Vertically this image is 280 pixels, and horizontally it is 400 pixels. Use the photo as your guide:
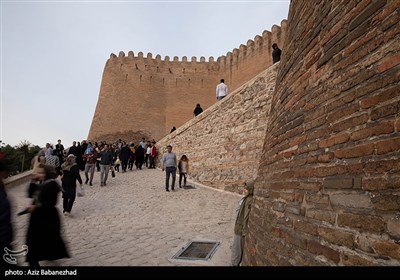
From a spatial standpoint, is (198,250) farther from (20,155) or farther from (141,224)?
(20,155)

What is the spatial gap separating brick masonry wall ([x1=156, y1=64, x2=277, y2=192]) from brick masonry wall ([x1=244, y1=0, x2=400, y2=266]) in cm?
679

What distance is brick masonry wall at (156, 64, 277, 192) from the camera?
993 centimetres

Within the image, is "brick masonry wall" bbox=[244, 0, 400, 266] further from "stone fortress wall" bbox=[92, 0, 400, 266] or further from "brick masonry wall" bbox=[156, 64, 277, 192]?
"brick masonry wall" bbox=[156, 64, 277, 192]

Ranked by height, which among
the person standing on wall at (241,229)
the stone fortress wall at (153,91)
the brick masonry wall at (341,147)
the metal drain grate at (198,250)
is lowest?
the metal drain grate at (198,250)

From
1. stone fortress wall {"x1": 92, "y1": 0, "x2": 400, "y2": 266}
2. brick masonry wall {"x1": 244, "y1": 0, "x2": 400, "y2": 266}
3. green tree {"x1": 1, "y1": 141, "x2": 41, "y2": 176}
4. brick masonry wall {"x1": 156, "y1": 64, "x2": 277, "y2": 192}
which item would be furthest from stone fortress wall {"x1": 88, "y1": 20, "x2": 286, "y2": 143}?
brick masonry wall {"x1": 244, "y1": 0, "x2": 400, "y2": 266}

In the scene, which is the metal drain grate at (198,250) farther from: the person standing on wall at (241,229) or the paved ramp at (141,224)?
the person standing on wall at (241,229)

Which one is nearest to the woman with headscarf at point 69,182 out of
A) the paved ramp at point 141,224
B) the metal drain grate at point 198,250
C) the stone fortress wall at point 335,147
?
the paved ramp at point 141,224

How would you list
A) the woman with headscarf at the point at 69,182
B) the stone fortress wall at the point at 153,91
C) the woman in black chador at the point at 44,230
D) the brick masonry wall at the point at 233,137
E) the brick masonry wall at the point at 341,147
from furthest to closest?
the stone fortress wall at the point at 153,91 < the brick masonry wall at the point at 233,137 < the woman with headscarf at the point at 69,182 < the woman in black chador at the point at 44,230 < the brick masonry wall at the point at 341,147

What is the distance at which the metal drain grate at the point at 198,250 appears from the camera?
15.9 ft

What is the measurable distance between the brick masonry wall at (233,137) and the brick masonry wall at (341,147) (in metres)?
6.79
